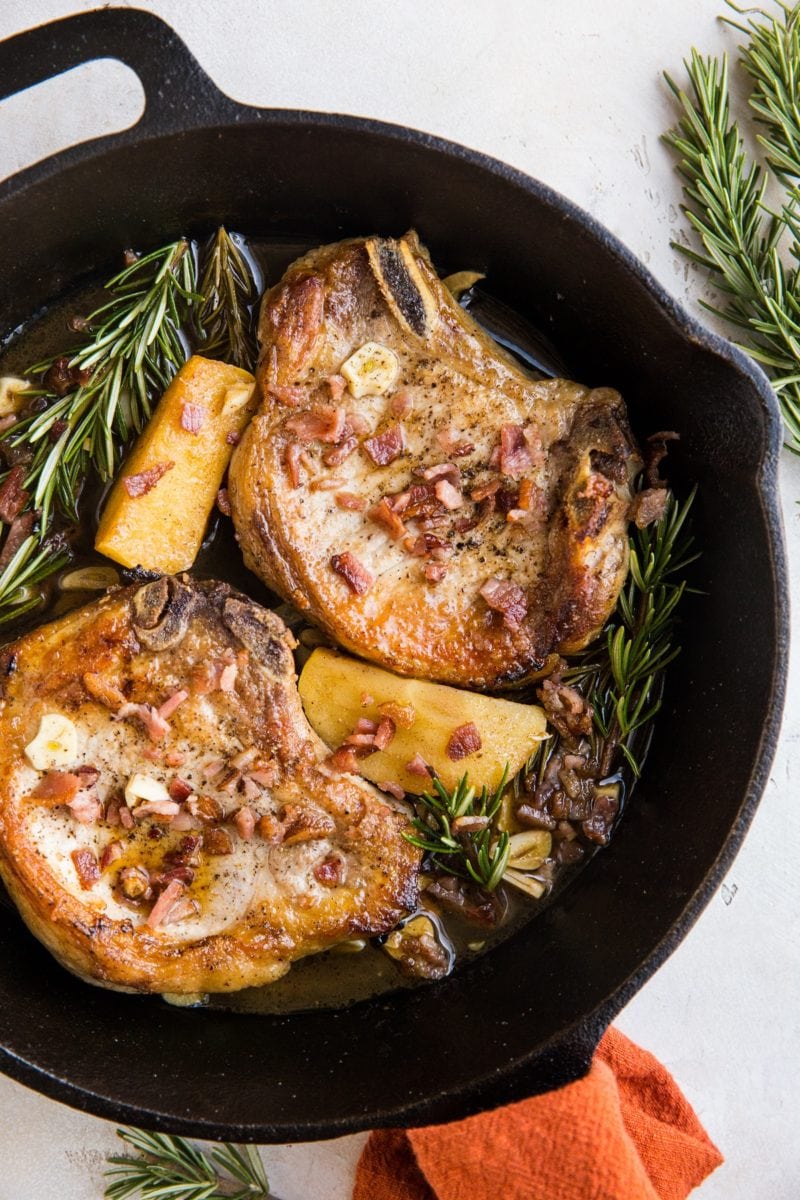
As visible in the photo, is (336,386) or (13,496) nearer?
(336,386)

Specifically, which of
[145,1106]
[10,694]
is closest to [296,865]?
[145,1106]

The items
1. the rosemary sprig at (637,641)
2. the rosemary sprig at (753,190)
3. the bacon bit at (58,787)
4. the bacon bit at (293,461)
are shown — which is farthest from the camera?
the rosemary sprig at (753,190)

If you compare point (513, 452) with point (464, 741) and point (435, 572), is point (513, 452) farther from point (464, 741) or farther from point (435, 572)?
point (464, 741)

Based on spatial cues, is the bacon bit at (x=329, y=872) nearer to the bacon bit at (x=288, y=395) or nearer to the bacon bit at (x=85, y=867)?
the bacon bit at (x=85, y=867)

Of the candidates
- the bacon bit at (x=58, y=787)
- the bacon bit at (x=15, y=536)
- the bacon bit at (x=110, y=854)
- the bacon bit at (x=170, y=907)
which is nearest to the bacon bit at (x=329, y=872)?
the bacon bit at (x=170, y=907)

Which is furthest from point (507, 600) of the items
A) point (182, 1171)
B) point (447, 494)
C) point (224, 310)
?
point (182, 1171)

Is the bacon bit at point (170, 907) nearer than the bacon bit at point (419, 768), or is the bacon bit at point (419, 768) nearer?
the bacon bit at point (170, 907)

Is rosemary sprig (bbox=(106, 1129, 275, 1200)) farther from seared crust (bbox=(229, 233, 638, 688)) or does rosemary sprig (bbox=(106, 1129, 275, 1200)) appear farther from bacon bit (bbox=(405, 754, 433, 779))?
seared crust (bbox=(229, 233, 638, 688))

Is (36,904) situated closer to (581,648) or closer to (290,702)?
(290,702)
